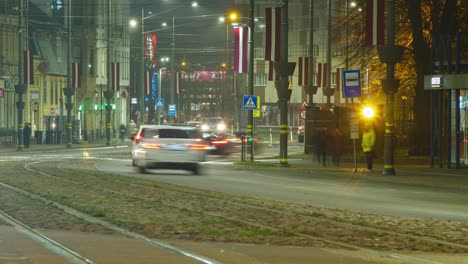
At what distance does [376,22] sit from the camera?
104ft

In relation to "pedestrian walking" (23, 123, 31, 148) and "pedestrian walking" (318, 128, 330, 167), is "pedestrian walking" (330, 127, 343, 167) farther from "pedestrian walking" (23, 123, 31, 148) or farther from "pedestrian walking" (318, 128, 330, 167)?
"pedestrian walking" (23, 123, 31, 148)

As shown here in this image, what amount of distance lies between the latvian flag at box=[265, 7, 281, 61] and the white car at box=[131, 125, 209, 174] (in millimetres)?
7282

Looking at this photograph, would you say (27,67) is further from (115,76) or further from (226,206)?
(226,206)

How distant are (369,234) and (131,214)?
469 cm

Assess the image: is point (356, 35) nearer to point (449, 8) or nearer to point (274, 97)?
point (449, 8)

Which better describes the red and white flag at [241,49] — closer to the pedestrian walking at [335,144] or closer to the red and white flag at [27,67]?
the pedestrian walking at [335,144]

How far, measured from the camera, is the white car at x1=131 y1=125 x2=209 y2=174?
30125mm

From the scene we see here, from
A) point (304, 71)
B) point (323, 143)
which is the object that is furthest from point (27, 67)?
point (323, 143)

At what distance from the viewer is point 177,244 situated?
42.1 feet

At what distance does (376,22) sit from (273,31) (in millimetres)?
5960

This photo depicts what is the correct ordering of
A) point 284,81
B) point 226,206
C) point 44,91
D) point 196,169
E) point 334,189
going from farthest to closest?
point 44,91 → point 284,81 → point 196,169 → point 334,189 → point 226,206

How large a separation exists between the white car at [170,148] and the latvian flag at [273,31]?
23.9 ft

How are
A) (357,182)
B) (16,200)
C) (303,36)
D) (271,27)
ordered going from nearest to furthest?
(16,200) → (357,182) → (271,27) → (303,36)

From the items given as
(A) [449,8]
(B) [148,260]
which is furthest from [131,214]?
(A) [449,8]
